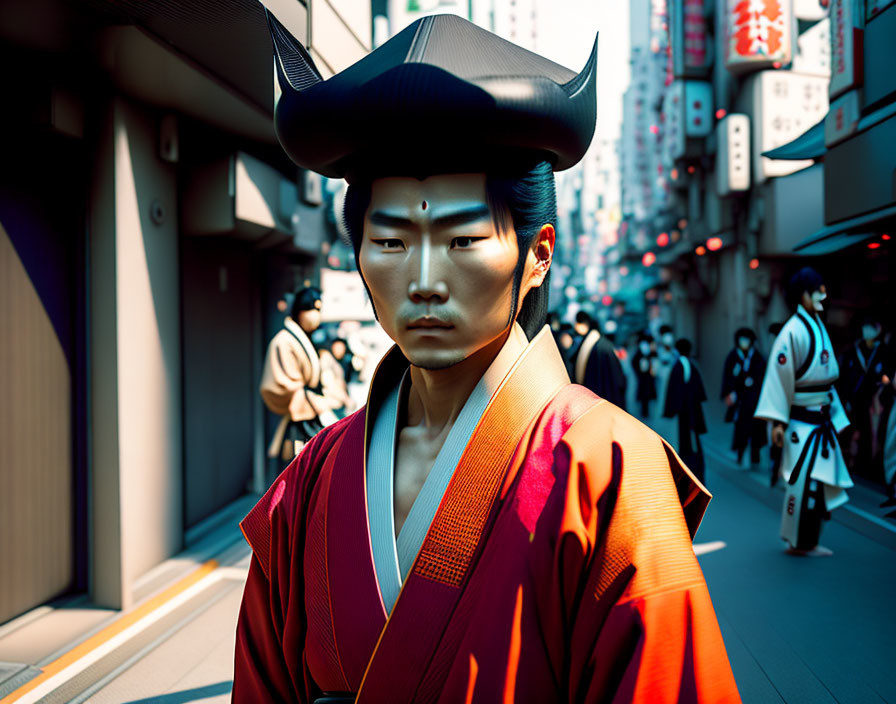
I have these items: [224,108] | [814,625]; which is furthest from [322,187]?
[814,625]

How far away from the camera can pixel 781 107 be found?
35.7 feet

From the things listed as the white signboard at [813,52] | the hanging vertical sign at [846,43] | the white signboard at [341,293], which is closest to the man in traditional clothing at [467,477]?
the hanging vertical sign at [846,43]

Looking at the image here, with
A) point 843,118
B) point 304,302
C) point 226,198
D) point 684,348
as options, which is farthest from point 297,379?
point 843,118

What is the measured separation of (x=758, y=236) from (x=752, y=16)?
345cm

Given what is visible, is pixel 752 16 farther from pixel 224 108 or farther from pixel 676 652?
pixel 676 652

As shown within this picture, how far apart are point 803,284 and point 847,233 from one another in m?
2.21

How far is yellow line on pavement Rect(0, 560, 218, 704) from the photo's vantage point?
3385 millimetres

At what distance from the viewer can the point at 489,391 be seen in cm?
144

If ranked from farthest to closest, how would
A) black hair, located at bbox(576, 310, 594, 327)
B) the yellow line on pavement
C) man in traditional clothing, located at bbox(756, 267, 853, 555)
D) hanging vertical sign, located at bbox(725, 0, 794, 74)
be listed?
hanging vertical sign, located at bbox(725, 0, 794, 74) → black hair, located at bbox(576, 310, 594, 327) → man in traditional clothing, located at bbox(756, 267, 853, 555) → the yellow line on pavement

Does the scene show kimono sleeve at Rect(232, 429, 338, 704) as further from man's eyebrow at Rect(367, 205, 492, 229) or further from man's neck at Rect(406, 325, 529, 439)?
man's eyebrow at Rect(367, 205, 492, 229)

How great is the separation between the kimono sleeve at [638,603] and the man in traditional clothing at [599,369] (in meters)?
4.65

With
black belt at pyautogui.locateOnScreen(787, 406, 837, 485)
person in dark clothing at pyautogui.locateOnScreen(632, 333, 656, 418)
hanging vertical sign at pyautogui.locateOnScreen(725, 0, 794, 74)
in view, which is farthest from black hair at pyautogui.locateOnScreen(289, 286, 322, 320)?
person in dark clothing at pyautogui.locateOnScreen(632, 333, 656, 418)

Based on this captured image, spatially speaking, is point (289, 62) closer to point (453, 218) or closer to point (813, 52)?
point (453, 218)

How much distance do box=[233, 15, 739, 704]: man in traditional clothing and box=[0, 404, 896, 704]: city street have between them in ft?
8.51
